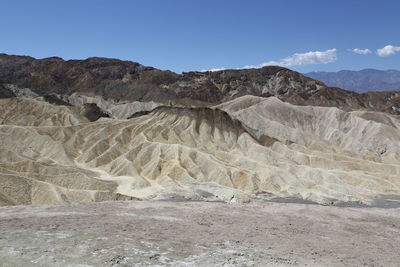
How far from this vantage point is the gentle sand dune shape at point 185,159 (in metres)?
47.5

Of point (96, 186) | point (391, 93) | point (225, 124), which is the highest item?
point (391, 93)

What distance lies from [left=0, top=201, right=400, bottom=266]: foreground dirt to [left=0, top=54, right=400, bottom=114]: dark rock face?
12058 cm

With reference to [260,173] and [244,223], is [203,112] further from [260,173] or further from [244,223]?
[244,223]

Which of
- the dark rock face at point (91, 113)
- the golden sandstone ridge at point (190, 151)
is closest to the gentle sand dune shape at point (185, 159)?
the golden sandstone ridge at point (190, 151)

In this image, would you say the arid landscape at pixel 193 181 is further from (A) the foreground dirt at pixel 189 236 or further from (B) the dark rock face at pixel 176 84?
(B) the dark rock face at pixel 176 84

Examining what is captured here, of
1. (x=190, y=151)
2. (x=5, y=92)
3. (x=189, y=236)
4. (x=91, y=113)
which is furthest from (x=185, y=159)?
(x=5, y=92)

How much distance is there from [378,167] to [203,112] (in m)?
39.2

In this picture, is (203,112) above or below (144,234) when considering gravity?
above

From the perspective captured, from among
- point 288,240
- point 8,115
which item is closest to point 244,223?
point 288,240

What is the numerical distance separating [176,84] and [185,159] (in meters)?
110

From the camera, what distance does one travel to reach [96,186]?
46688mm

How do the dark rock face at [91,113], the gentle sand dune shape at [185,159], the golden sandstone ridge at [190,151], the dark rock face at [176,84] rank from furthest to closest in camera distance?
the dark rock face at [176,84] < the dark rock face at [91,113] < the golden sandstone ridge at [190,151] < the gentle sand dune shape at [185,159]

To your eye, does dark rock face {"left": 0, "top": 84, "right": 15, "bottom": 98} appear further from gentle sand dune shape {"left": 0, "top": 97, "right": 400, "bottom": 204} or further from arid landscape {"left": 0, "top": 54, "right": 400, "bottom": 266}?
gentle sand dune shape {"left": 0, "top": 97, "right": 400, "bottom": 204}

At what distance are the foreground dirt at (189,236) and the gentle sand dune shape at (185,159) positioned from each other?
15.1 m
